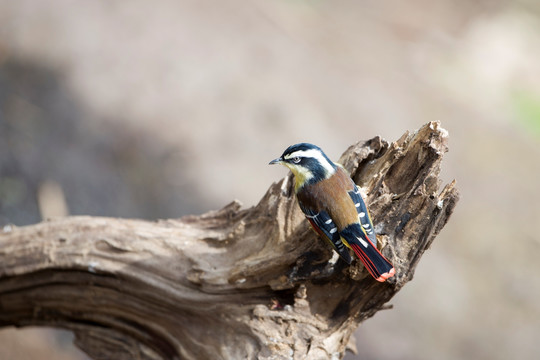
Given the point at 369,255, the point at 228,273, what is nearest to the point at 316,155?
the point at 369,255

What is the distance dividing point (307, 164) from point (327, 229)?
514mm

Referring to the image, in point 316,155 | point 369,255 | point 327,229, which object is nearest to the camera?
point 369,255

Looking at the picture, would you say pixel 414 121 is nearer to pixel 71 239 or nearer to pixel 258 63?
pixel 258 63

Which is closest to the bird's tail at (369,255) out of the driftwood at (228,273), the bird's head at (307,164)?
the driftwood at (228,273)

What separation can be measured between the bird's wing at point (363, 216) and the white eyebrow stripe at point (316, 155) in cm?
23

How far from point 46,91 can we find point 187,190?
2.14m

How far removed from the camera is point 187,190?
7398 mm

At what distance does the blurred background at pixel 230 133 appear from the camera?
7.12m

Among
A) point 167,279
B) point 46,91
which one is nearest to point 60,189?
point 46,91

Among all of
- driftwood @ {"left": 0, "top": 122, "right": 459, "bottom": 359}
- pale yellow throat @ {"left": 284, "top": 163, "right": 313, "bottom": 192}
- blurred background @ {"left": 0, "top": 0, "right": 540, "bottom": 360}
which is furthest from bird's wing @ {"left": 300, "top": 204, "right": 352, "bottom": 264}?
blurred background @ {"left": 0, "top": 0, "right": 540, "bottom": 360}

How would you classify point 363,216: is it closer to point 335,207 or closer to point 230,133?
point 335,207

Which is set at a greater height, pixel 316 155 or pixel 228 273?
pixel 316 155

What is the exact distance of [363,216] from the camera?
129 inches

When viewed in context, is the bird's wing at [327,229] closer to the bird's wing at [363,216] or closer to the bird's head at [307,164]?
the bird's wing at [363,216]
